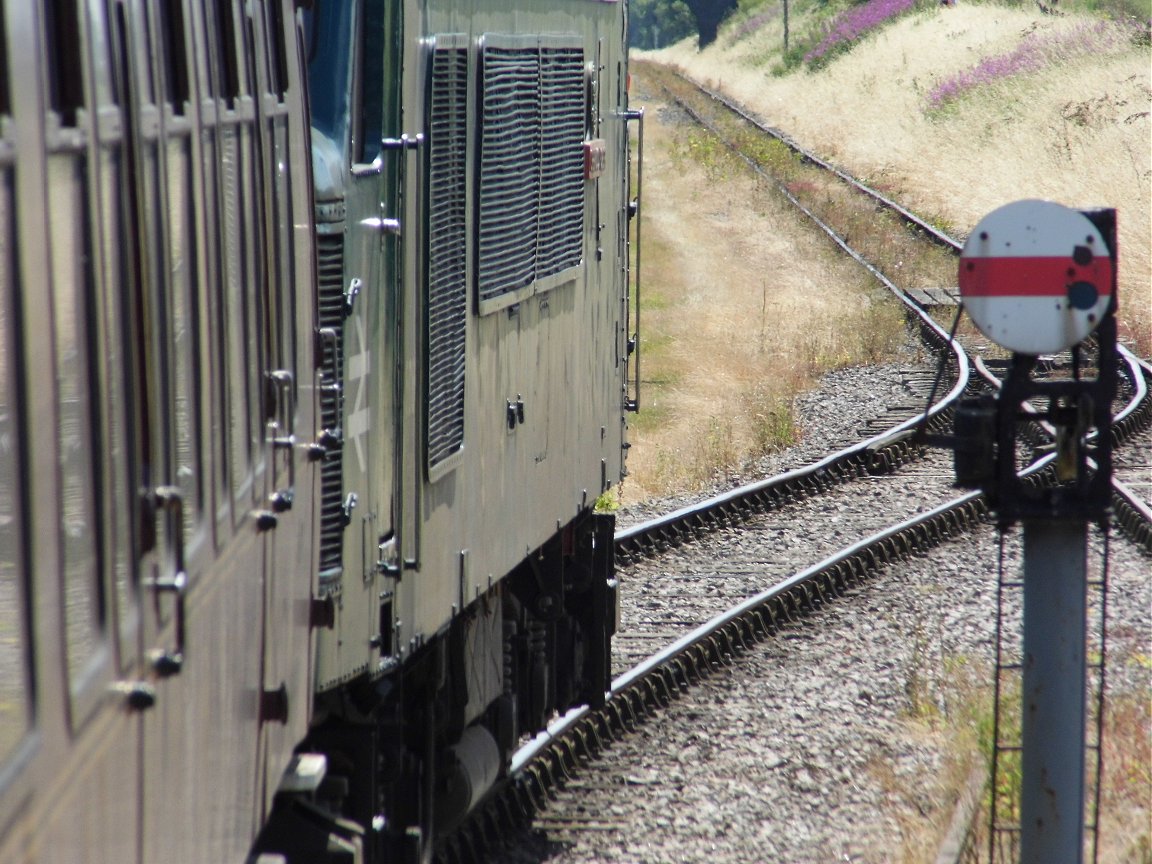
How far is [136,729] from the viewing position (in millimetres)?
2527

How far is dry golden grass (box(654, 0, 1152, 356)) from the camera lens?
32.1m

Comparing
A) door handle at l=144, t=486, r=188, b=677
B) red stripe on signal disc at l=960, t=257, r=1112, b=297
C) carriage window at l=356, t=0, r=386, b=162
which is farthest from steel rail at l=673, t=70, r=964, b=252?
door handle at l=144, t=486, r=188, b=677

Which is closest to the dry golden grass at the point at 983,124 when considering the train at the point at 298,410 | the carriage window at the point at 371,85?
the train at the point at 298,410

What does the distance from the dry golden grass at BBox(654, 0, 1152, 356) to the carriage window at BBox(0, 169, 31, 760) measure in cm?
1973

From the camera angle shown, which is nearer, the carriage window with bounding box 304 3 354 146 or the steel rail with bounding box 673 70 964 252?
the carriage window with bounding box 304 3 354 146

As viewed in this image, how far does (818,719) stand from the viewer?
9.23 meters

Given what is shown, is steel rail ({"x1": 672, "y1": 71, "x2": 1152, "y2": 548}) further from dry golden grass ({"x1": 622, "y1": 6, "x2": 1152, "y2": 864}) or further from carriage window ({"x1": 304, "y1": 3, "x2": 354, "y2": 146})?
carriage window ({"x1": 304, "y1": 3, "x2": 354, "y2": 146})

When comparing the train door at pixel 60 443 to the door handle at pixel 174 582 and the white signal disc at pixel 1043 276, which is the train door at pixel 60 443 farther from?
the white signal disc at pixel 1043 276

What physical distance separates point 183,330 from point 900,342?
18.2 metres

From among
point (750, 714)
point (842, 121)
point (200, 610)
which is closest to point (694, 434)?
point (750, 714)

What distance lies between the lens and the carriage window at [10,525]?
1953 millimetres

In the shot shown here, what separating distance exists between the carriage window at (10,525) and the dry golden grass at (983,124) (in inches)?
777

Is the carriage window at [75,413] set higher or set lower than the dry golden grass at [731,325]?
higher

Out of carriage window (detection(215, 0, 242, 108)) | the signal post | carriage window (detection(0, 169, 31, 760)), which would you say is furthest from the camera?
the signal post
